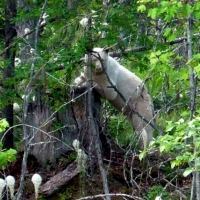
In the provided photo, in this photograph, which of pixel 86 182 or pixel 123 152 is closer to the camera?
A: pixel 86 182

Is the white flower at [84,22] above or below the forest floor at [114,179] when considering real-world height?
above

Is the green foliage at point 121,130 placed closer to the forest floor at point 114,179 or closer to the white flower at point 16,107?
the forest floor at point 114,179

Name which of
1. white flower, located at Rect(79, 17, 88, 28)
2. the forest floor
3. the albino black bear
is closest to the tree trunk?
the forest floor

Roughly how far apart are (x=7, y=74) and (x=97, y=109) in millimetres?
1221

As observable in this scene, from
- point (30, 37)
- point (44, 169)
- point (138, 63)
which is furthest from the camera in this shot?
point (30, 37)

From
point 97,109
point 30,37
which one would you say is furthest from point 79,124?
point 30,37

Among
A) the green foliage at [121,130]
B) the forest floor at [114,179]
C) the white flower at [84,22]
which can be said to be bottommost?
the forest floor at [114,179]

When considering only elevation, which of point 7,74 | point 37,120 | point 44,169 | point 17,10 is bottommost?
point 44,169

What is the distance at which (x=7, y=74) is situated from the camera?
27.5 ft

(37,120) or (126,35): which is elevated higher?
(126,35)

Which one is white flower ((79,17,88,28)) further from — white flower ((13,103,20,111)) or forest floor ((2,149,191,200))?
white flower ((13,103,20,111))

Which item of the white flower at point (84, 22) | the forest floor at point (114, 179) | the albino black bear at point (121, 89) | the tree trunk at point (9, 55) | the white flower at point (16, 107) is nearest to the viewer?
the white flower at point (84, 22)

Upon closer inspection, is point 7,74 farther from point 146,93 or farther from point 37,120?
point 146,93

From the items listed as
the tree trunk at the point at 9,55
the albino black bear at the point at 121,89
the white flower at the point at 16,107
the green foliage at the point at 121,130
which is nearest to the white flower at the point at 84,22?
the albino black bear at the point at 121,89
